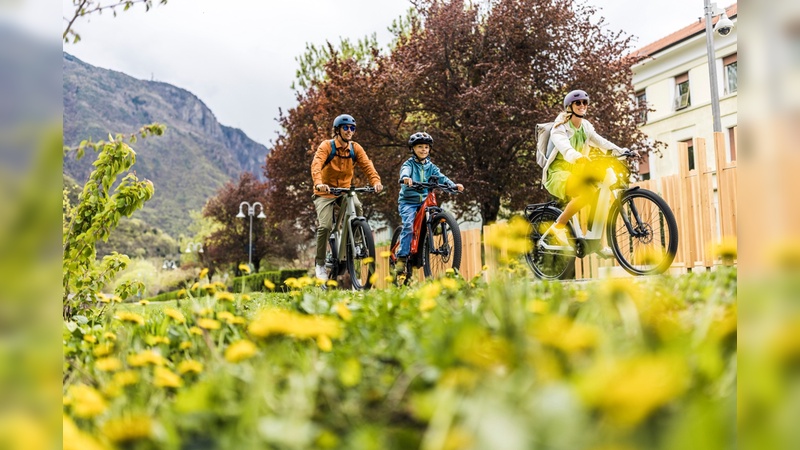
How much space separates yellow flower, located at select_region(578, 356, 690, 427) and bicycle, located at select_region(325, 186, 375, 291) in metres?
5.56

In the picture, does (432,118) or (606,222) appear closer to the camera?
(606,222)

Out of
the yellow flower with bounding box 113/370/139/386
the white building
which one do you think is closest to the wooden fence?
the yellow flower with bounding box 113/370/139/386

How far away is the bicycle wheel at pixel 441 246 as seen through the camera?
19.8 feet

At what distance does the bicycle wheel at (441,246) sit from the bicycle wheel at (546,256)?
707mm

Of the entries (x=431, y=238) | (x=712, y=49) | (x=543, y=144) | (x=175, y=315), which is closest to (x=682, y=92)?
(x=712, y=49)

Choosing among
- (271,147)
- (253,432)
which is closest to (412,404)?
(253,432)

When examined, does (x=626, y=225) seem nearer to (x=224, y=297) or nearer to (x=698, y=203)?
(x=224, y=297)

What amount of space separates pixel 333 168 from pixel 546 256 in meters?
2.40

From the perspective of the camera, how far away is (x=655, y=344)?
1.00 meters

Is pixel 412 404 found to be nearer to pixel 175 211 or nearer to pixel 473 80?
pixel 473 80

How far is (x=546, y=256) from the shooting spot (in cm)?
615

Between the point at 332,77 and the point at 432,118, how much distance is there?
2999 mm

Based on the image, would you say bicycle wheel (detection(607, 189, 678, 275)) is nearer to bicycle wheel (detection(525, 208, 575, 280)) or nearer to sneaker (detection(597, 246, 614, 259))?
sneaker (detection(597, 246, 614, 259))
